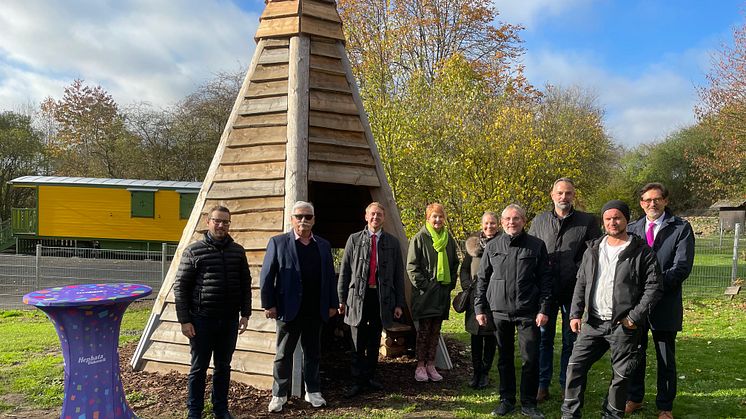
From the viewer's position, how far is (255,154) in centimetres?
545

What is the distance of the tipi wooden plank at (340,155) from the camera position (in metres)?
5.46

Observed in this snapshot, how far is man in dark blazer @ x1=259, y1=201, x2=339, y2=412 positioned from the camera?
4254 mm

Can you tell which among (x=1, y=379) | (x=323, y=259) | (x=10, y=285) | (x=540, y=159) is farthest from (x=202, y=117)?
(x=323, y=259)

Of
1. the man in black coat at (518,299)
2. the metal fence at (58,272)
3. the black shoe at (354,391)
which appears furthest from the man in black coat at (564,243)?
the metal fence at (58,272)

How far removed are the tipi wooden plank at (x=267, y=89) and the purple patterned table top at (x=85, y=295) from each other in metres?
2.65

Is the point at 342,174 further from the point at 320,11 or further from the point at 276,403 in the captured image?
the point at 276,403

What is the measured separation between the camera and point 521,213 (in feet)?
13.9

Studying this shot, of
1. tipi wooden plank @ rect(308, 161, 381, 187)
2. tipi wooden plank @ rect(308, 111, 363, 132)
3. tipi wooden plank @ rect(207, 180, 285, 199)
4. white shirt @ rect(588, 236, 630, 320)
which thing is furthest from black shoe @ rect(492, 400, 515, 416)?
tipi wooden plank @ rect(308, 111, 363, 132)

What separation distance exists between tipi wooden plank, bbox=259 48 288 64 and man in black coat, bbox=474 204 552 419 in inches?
127

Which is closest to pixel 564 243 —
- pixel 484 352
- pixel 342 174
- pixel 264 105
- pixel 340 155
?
pixel 484 352

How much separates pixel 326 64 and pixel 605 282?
12.7 feet

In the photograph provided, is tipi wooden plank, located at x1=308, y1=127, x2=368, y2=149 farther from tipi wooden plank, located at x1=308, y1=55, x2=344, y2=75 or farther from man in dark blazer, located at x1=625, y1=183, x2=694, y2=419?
man in dark blazer, located at x1=625, y1=183, x2=694, y2=419

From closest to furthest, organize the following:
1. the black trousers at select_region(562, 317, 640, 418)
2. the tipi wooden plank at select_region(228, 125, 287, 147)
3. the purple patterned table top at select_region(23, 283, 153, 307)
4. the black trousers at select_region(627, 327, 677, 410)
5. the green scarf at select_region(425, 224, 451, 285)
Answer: the purple patterned table top at select_region(23, 283, 153, 307) → the black trousers at select_region(562, 317, 640, 418) → the black trousers at select_region(627, 327, 677, 410) → the green scarf at select_region(425, 224, 451, 285) → the tipi wooden plank at select_region(228, 125, 287, 147)

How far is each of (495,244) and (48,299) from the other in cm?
346
